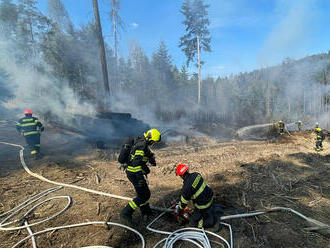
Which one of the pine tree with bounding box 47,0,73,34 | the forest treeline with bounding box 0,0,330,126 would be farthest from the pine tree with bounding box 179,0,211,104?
the pine tree with bounding box 47,0,73,34

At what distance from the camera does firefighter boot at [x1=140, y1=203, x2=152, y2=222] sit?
350cm

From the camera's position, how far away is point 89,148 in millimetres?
9086

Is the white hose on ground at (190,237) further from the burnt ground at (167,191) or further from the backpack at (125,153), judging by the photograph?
the backpack at (125,153)

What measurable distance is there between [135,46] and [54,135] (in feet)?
116

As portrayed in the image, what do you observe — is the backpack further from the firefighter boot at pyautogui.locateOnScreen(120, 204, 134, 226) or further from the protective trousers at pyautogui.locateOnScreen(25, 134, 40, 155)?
the protective trousers at pyautogui.locateOnScreen(25, 134, 40, 155)

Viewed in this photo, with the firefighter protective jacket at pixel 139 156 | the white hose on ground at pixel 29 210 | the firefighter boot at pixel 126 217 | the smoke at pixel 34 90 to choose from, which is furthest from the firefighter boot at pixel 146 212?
the smoke at pixel 34 90

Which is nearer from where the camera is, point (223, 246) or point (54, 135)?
point (223, 246)

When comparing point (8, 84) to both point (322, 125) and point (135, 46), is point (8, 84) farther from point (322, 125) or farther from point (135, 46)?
point (322, 125)

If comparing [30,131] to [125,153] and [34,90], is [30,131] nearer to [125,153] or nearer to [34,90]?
[125,153]

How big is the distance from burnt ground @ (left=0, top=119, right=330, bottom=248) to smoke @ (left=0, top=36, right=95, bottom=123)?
5313mm

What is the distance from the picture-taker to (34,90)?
610 inches

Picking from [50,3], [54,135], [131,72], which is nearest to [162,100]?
[131,72]

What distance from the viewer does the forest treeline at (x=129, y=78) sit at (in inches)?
677

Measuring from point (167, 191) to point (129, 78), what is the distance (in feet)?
116
